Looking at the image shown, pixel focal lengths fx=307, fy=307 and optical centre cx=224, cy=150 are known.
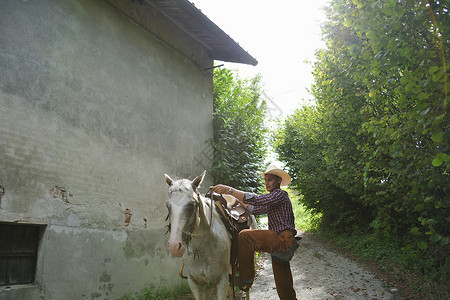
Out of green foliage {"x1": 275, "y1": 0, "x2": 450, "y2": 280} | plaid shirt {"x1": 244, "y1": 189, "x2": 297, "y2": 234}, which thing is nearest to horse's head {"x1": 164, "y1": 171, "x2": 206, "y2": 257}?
plaid shirt {"x1": 244, "y1": 189, "x2": 297, "y2": 234}

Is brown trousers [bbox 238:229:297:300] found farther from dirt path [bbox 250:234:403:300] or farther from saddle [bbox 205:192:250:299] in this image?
dirt path [bbox 250:234:403:300]

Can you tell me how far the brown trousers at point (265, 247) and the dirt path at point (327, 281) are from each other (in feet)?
8.60

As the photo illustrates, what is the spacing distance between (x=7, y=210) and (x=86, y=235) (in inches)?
50.0

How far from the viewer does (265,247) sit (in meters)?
3.97

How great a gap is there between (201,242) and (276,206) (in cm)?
110

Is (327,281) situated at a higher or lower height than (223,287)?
lower

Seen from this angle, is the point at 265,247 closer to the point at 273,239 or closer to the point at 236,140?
the point at 273,239

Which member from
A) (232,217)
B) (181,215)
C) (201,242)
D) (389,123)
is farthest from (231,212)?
(389,123)

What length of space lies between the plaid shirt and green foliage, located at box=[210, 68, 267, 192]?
4050mm

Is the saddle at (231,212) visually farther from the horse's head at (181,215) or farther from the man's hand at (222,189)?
the horse's head at (181,215)

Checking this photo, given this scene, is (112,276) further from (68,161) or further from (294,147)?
(294,147)

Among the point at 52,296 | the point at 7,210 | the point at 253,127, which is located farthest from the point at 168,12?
the point at 52,296

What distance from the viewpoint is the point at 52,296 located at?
4258 millimetres

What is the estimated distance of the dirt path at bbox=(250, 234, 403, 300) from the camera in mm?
6449
